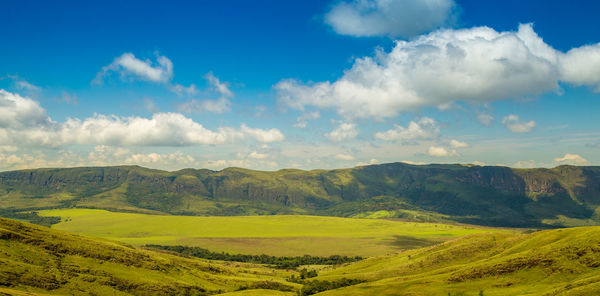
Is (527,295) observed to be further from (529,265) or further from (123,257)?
(123,257)

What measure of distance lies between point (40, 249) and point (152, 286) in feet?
132

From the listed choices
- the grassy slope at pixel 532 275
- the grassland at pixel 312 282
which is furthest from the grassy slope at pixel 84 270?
the grassy slope at pixel 532 275

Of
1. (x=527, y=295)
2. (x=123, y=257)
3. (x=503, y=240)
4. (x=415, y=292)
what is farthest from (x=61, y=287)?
(x=503, y=240)

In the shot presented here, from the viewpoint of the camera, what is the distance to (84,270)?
12612 centimetres

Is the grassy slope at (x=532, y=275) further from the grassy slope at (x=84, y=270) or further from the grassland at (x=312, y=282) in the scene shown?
the grassy slope at (x=84, y=270)

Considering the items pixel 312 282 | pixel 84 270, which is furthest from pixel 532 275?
pixel 84 270

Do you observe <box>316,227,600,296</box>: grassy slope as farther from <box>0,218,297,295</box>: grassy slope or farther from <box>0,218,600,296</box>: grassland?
<box>0,218,297,295</box>: grassy slope

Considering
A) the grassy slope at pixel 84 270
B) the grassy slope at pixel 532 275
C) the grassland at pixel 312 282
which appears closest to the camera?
the grassy slope at pixel 532 275

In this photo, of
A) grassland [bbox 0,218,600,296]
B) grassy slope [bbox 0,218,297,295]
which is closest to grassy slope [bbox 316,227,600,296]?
grassland [bbox 0,218,600,296]

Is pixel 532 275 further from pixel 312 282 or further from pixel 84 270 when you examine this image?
pixel 84 270

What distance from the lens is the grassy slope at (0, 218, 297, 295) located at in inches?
4245

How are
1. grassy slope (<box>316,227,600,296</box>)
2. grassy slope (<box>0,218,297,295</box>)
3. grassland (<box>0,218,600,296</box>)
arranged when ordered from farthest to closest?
grassy slope (<box>0,218,297,295</box>) < grassland (<box>0,218,600,296</box>) < grassy slope (<box>316,227,600,296</box>)

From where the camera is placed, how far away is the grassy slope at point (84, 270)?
354ft

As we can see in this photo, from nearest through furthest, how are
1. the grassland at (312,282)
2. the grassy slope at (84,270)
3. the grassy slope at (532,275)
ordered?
the grassy slope at (532,275), the grassland at (312,282), the grassy slope at (84,270)
